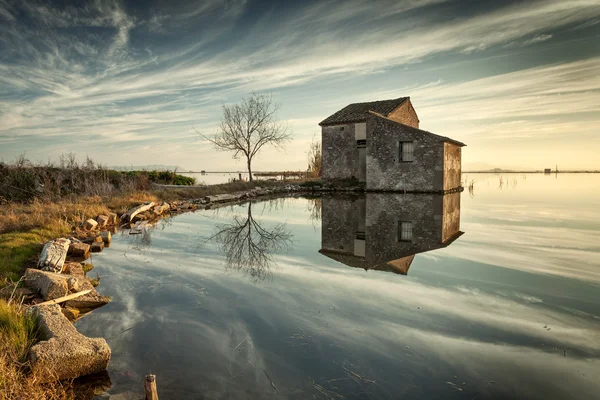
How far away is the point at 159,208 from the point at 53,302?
9822 millimetres

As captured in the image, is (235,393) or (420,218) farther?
(420,218)

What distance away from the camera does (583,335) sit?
3475mm

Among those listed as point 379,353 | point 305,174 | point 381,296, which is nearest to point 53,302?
point 379,353

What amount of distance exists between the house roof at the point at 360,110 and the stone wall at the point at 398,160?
2.53 m

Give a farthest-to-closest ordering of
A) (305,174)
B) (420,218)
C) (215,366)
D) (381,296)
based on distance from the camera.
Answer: (305,174) → (420,218) → (381,296) → (215,366)

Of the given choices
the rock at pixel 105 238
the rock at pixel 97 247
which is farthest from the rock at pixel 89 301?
the rock at pixel 105 238

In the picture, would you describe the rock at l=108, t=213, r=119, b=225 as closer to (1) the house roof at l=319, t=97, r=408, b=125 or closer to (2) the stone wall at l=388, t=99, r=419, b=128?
(1) the house roof at l=319, t=97, r=408, b=125

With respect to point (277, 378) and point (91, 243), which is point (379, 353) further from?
point (91, 243)

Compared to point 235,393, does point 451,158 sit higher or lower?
higher

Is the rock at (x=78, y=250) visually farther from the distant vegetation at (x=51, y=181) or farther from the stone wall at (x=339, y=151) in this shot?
the stone wall at (x=339, y=151)

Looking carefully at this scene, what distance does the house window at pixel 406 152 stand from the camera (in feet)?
62.0

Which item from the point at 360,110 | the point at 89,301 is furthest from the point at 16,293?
the point at 360,110

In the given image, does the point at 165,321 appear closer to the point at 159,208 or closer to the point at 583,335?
the point at 583,335

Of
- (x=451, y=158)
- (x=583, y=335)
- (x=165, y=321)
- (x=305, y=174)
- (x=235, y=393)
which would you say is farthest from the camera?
(x=305, y=174)
